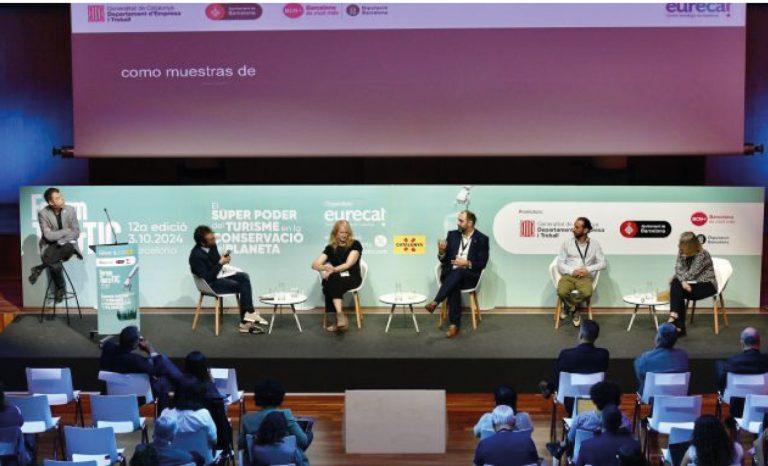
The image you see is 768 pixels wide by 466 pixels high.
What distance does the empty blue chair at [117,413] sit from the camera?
264 inches

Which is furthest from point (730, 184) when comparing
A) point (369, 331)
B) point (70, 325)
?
point (70, 325)

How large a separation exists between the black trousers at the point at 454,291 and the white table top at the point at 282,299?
1241 millimetres

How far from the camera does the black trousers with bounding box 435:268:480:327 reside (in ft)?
31.4

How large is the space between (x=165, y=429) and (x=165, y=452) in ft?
1.60

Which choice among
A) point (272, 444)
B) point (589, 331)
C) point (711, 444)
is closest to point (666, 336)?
point (589, 331)

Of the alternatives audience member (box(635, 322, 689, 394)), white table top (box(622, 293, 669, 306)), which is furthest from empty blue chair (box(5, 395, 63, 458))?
white table top (box(622, 293, 669, 306))

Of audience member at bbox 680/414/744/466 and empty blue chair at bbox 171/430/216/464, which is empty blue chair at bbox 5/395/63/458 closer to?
empty blue chair at bbox 171/430/216/464

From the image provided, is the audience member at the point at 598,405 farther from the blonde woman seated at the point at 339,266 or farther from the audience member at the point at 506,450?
the blonde woman seated at the point at 339,266

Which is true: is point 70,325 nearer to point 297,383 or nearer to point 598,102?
point 297,383

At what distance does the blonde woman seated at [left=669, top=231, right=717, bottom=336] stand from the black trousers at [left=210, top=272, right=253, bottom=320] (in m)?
3.75

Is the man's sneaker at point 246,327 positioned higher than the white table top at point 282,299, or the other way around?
the white table top at point 282,299

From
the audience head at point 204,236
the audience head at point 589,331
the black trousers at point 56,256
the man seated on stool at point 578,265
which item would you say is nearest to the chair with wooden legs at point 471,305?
the man seated on stool at point 578,265

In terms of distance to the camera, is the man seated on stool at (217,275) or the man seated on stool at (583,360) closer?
the man seated on stool at (583,360)

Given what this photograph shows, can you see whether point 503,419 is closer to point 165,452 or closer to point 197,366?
point 165,452
